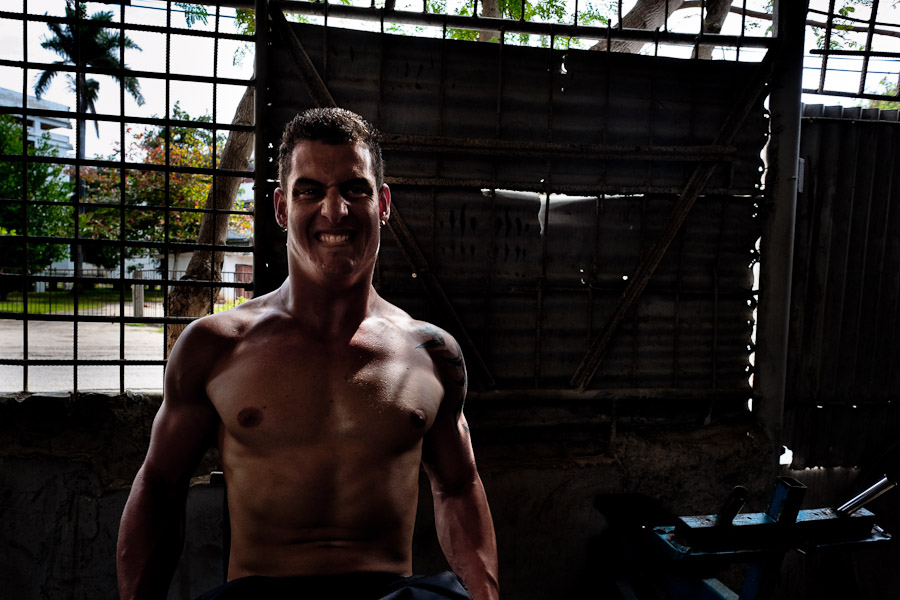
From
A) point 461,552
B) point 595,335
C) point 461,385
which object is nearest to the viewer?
point 461,552

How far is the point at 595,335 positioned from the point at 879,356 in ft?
6.05

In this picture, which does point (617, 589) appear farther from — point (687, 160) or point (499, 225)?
point (687, 160)

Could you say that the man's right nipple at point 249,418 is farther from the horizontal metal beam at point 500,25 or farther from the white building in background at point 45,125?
the white building in background at point 45,125

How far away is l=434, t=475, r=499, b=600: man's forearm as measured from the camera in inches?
75.9

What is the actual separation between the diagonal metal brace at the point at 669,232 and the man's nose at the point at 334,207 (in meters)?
1.85

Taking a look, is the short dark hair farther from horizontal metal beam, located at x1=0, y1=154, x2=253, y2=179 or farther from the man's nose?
horizontal metal beam, located at x1=0, y1=154, x2=253, y2=179

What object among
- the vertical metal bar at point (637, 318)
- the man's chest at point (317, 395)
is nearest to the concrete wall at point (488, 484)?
the vertical metal bar at point (637, 318)

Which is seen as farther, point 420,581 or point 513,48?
point 513,48

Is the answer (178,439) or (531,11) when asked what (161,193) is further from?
(178,439)

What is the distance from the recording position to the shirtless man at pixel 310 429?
178cm

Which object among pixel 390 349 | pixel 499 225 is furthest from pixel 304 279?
pixel 499 225

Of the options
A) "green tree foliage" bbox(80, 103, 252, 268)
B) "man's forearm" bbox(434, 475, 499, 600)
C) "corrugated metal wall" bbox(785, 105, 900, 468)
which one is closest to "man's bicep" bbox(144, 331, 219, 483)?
"man's forearm" bbox(434, 475, 499, 600)

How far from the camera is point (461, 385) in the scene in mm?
2174

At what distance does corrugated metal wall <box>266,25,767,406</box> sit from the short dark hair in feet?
3.21
